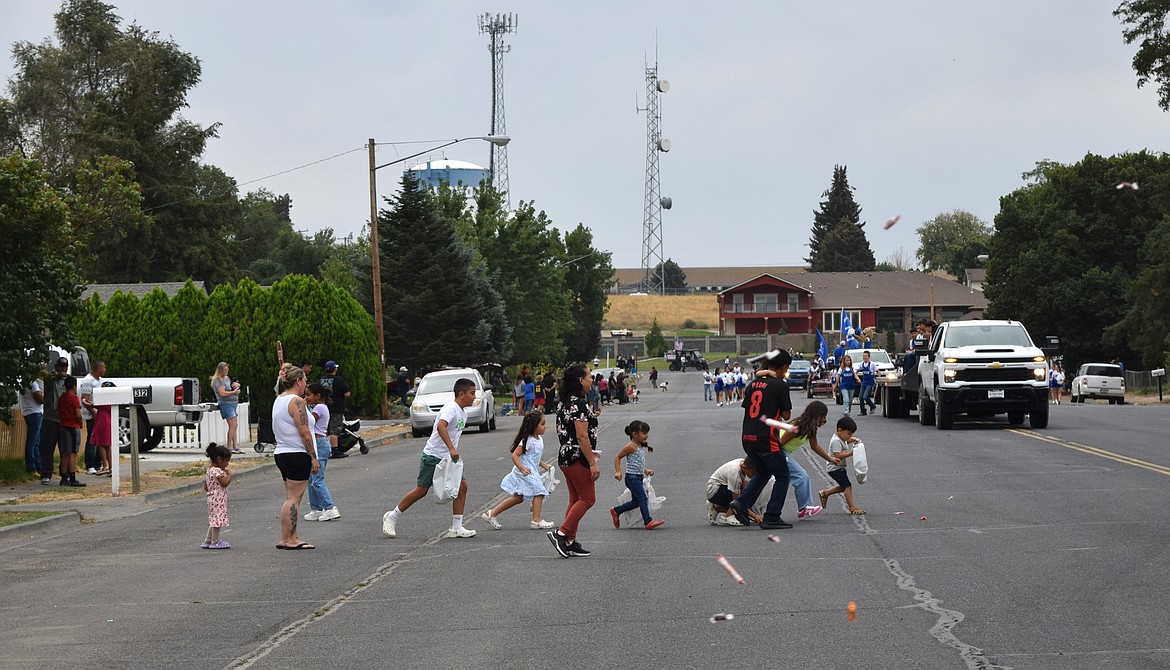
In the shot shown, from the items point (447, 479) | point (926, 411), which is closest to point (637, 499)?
point (447, 479)

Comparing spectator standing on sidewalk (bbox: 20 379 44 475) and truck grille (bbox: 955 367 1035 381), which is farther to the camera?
truck grille (bbox: 955 367 1035 381)

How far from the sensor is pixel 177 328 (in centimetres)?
3809

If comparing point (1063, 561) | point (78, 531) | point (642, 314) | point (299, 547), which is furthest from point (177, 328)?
point (642, 314)

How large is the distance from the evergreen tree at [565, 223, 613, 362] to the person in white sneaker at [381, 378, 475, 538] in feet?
339

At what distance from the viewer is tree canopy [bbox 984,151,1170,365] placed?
7400 centimetres

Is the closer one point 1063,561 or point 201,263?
point 1063,561

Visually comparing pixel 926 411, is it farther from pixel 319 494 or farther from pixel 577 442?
pixel 577 442

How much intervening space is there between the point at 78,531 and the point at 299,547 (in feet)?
13.2

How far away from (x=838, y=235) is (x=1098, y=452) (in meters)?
128

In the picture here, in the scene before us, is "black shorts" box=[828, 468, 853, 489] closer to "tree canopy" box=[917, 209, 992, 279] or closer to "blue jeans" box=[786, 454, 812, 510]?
"blue jeans" box=[786, 454, 812, 510]

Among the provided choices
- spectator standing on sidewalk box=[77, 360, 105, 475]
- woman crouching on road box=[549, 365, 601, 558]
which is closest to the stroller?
spectator standing on sidewalk box=[77, 360, 105, 475]

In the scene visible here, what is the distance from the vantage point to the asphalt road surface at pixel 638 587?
830 cm

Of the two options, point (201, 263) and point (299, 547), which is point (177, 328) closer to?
point (299, 547)

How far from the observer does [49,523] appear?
16359mm
